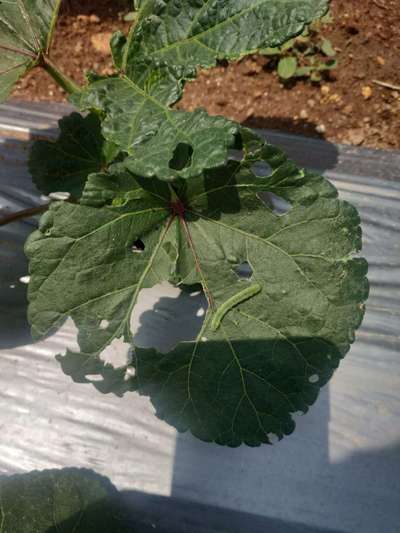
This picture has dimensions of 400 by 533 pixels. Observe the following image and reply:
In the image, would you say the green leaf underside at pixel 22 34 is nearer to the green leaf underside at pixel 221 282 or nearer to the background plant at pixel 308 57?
the green leaf underside at pixel 221 282

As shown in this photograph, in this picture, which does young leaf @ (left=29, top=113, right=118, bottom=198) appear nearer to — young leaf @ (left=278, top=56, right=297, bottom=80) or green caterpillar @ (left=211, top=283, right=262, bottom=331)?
green caterpillar @ (left=211, top=283, right=262, bottom=331)

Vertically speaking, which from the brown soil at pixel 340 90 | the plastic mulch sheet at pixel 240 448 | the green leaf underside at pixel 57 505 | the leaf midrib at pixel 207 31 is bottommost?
the green leaf underside at pixel 57 505

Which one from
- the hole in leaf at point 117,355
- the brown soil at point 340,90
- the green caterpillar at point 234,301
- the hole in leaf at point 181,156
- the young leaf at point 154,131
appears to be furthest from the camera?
the brown soil at point 340,90

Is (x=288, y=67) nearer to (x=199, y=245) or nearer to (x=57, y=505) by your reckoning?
(x=199, y=245)

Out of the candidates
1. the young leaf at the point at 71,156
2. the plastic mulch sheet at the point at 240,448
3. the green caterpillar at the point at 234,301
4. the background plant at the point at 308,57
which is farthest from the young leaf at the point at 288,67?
the green caterpillar at the point at 234,301

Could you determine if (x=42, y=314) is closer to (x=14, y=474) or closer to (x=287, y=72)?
(x=14, y=474)
